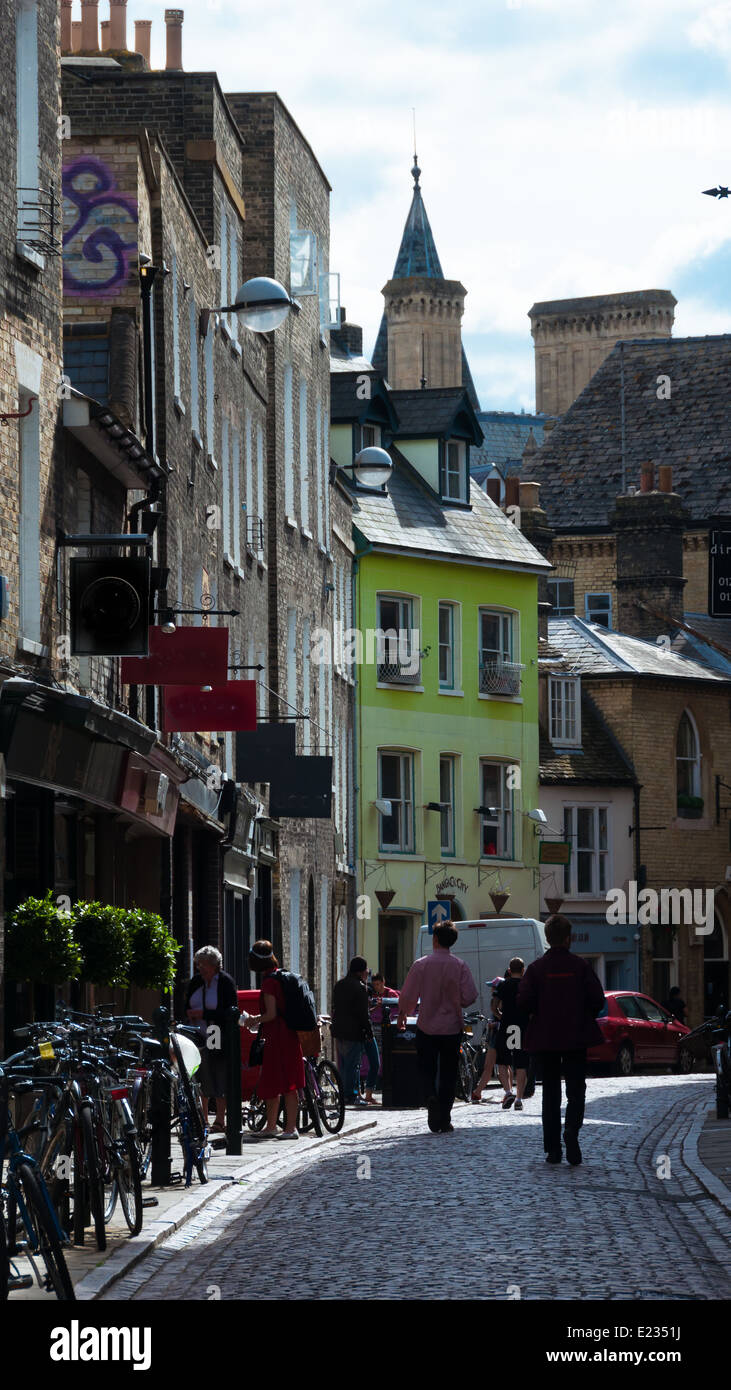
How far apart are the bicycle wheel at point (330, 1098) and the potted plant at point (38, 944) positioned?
5.13 meters

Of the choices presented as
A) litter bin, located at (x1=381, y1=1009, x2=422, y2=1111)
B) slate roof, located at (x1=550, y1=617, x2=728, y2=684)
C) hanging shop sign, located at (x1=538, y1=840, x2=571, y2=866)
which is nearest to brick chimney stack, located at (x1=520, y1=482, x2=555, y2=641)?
slate roof, located at (x1=550, y1=617, x2=728, y2=684)

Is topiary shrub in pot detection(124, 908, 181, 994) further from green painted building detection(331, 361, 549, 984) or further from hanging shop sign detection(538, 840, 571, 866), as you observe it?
hanging shop sign detection(538, 840, 571, 866)

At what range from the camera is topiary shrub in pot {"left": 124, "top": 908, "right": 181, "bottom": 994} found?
1870 centimetres

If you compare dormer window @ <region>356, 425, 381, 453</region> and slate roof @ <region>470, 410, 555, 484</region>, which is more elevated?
slate roof @ <region>470, 410, 555, 484</region>

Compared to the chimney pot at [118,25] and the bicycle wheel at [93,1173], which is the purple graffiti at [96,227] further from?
the bicycle wheel at [93,1173]

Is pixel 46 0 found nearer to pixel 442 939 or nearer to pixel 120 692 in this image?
pixel 120 692

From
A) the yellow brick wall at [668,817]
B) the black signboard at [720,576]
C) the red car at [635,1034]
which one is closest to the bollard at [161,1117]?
the black signboard at [720,576]

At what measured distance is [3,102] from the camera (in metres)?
18.3

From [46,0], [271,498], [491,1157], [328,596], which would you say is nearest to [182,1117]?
[491,1157]

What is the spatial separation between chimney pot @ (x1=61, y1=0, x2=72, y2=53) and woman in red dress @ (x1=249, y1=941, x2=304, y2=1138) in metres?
15.2

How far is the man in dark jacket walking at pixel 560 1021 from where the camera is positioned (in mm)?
16391

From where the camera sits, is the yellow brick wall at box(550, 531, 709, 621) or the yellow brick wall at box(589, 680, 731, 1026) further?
the yellow brick wall at box(550, 531, 709, 621)

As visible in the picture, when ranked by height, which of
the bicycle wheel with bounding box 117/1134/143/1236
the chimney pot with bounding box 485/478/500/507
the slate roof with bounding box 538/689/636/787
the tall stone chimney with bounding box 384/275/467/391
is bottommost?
the bicycle wheel with bounding box 117/1134/143/1236

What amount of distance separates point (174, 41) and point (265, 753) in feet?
29.5
